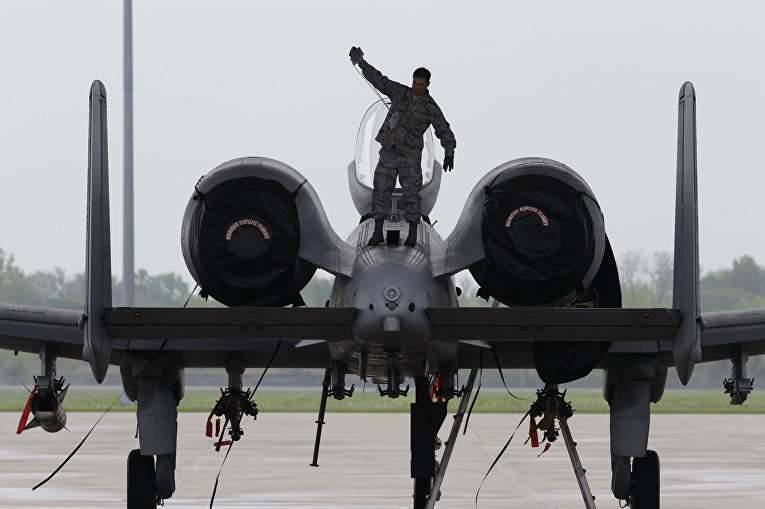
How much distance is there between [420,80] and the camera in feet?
39.5

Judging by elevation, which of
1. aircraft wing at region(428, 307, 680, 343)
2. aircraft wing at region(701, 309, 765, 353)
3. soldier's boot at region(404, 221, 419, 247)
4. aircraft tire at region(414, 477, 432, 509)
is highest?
soldier's boot at region(404, 221, 419, 247)

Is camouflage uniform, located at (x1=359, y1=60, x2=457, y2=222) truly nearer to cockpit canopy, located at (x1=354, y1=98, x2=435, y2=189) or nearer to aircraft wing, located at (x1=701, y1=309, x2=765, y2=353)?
cockpit canopy, located at (x1=354, y1=98, x2=435, y2=189)

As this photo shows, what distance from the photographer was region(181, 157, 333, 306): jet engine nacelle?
1145 centimetres

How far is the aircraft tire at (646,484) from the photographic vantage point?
46.7 feet

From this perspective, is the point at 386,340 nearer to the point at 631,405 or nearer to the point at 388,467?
the point at 631,405

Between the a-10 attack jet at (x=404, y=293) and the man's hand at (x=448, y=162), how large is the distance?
0.40m

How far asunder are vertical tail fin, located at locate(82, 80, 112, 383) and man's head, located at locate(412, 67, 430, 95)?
2.36m

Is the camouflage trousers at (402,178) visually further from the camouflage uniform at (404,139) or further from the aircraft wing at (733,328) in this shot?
the aircraft wing at (733,328)

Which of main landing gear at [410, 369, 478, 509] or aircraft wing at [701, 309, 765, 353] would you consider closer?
main landing gear at [410, 369, 478, 509]

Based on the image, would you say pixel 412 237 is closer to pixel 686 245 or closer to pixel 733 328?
pixel 686 245

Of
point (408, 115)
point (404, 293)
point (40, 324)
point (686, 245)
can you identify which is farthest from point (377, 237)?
point (40, 324)

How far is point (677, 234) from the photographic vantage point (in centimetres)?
1095

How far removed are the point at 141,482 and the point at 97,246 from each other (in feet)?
12.8

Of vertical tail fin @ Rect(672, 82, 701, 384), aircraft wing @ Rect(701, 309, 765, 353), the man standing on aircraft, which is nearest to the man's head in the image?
the man standing on aircraft
